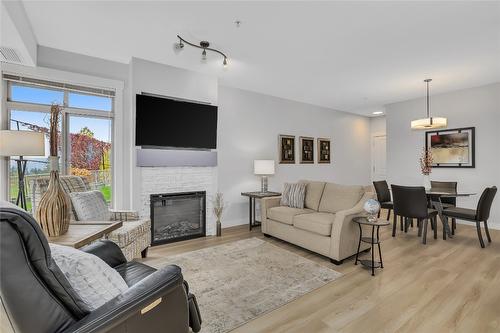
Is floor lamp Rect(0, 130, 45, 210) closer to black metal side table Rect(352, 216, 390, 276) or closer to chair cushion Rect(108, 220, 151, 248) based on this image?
chair cushion Rect(108, 220, 151, 248)

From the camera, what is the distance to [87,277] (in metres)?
1.12

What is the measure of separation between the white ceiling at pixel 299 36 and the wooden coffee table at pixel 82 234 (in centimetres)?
202

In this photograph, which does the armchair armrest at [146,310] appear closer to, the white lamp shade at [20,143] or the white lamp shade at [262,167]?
the white lamp shade at [20,143]

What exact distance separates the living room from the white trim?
18 mm

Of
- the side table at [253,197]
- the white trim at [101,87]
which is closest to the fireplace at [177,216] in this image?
the white trim at [101,87]

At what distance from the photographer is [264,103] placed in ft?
17.8

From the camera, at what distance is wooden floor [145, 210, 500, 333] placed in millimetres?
1958

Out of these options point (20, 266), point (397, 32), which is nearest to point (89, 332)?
point (20, 266)

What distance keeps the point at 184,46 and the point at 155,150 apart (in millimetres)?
1519

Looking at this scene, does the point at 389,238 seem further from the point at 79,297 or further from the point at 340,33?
the point at 79,297

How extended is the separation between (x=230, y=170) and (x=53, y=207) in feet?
10.6

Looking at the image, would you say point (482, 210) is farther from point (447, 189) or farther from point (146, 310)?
point (146, 310)

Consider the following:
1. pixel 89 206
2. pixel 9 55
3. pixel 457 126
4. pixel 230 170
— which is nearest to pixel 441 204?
pixel 457 126

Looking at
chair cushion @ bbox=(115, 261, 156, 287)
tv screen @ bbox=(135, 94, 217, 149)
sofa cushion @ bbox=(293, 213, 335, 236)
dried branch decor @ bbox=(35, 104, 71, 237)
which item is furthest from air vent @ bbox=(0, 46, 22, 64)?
sofa cushion @ bbox=(293, 213, 335, 236)
